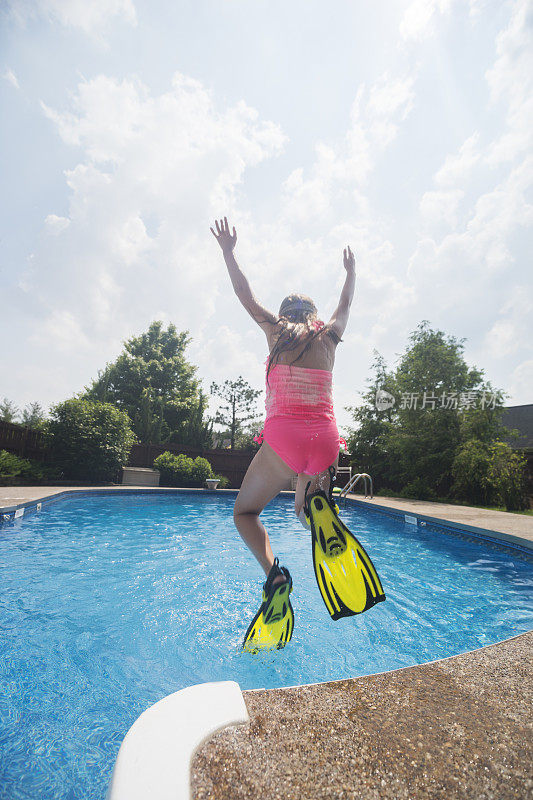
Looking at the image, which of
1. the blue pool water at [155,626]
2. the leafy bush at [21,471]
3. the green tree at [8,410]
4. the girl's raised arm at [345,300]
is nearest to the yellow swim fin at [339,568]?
the blue pool water at [155,626]

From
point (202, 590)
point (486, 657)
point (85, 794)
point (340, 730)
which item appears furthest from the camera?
point (202, 590)

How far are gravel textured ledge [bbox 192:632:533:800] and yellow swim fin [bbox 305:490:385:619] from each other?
1.18 feet

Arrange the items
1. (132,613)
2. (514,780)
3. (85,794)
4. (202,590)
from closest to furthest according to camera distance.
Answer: (514,780)
(85,794)
(132,613)
(202,590)

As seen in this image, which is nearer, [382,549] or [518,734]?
[518,734]

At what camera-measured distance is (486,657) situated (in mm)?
1504

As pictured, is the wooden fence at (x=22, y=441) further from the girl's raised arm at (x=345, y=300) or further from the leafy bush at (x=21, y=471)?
the girl's raised arm at (x=345, y=300)

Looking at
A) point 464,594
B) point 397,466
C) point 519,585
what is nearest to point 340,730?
point 464,594

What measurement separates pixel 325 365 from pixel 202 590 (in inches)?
118

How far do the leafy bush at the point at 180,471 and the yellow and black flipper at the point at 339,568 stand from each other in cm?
1264

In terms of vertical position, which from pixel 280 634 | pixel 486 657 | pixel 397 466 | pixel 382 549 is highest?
pixel 397 466

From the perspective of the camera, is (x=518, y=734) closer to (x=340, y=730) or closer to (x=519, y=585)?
(x=340, y=730)

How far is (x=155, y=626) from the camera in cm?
286

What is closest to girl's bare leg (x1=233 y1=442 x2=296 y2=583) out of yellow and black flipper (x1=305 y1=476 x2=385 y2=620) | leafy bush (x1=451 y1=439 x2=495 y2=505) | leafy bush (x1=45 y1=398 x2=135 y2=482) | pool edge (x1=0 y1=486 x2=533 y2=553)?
yellow and black flipper (x1=305 y1=476 x2=385 y2=620)

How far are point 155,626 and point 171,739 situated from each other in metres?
2.28
